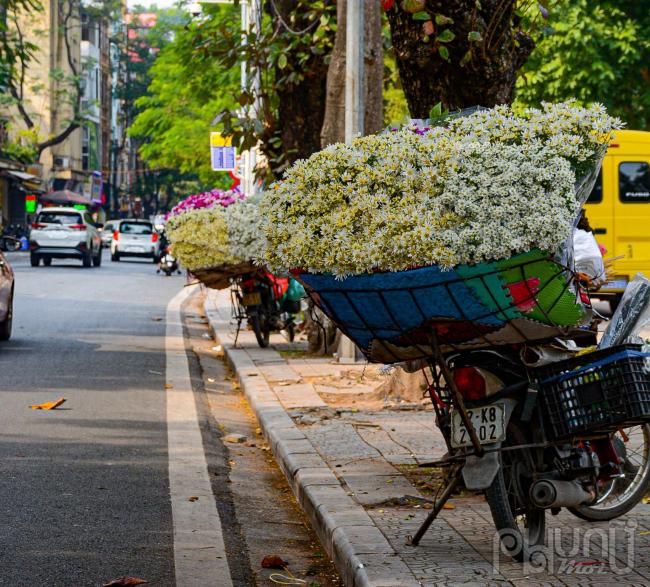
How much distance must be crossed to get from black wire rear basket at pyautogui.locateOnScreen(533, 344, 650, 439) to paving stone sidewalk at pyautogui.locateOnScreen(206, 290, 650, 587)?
22.4 inches

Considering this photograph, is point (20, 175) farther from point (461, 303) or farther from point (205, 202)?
point (461, 303)

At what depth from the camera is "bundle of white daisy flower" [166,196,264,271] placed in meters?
14.7

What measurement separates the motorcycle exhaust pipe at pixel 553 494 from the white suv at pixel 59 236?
3791 cm

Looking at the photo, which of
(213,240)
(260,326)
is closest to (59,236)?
(260,326)

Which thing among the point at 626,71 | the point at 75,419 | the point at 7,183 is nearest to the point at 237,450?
the point at 75,419

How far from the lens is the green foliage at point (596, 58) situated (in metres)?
30.1

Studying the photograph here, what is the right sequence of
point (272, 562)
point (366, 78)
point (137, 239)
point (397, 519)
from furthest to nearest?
point (137, 239) → point (366, 78) → point (397, 519) → point (272, 562)

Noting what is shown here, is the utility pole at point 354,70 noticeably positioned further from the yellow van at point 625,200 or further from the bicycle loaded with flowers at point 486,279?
the yellow van at point 625,200

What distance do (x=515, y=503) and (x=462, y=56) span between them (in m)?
3.63

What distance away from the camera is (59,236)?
42.2 m

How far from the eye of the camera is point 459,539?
18.7 ft

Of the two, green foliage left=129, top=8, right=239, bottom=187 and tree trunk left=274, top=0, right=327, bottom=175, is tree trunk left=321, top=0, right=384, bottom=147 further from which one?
green foliage left=129, top=8, right=239, bottom=187

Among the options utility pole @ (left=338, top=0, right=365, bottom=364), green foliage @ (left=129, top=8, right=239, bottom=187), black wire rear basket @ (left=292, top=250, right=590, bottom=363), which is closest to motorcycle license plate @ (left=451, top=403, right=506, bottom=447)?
black wire rear basket @ (left=292, top=250, right=590, bottom=363)

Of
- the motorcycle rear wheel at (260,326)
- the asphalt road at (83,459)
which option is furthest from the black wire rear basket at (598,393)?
the motorcycle rear wheel at (260,326)
